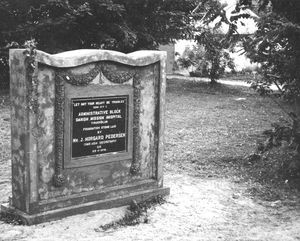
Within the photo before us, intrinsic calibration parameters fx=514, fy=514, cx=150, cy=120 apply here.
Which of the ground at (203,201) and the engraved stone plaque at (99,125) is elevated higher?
the engraved stone plaque at (99,125)

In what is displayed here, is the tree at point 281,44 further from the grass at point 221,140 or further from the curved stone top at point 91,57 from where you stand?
the curved stone top at point 91,57

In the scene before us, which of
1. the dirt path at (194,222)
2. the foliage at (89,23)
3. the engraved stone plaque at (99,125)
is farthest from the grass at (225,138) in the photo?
the foliage at (89,23)

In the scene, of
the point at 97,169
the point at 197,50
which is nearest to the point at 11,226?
the point at 97,169

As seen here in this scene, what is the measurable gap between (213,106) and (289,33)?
6871 millimetres

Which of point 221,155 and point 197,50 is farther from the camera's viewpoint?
point 197,50

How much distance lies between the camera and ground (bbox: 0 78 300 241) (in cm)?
496

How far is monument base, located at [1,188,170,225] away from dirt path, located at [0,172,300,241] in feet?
0.22

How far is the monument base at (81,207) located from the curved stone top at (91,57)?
1.49m

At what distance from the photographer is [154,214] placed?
18.3 ft

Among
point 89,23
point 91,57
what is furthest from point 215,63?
point 91,57

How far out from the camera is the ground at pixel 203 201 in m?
4.96

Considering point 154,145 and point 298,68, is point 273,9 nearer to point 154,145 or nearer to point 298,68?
point 298,68

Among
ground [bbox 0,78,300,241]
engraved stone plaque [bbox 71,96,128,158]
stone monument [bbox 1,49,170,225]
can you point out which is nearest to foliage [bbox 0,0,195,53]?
ground [bbox 0,78,300,241]

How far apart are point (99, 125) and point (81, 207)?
90 cm
